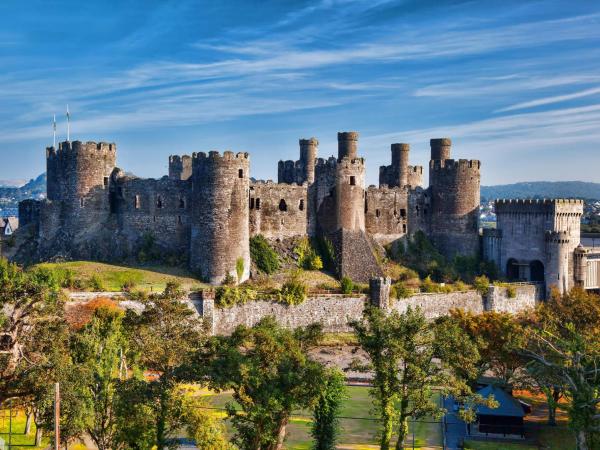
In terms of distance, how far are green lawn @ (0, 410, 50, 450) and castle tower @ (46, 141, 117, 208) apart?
20.3m

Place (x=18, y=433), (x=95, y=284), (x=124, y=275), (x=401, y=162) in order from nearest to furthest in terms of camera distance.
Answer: (x=18, y=433), (x=95, y=284), (x=124, y=275), (x=401, y=162)

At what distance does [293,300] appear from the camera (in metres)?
50.5

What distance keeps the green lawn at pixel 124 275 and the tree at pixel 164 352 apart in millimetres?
16061

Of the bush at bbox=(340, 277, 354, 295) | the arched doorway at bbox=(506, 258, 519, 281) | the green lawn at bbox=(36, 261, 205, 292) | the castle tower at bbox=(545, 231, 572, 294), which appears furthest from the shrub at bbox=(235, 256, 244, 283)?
the castle tower at bbox=(545, 231, 572, 294)

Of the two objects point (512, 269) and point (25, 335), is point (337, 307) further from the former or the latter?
point (25, 335)

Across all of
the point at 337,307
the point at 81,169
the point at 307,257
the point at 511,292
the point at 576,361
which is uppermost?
the point at 81,169

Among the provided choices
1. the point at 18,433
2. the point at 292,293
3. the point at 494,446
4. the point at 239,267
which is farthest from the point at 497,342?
the point at 18,433

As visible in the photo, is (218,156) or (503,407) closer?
(503,407)

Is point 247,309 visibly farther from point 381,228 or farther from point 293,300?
point 381,228

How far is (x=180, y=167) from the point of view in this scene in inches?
2436

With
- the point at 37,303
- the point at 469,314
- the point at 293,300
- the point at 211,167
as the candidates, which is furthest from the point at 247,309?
the point at 37,303

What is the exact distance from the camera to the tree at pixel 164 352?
29.5 meters

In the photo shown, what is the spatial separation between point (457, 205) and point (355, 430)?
102 feet

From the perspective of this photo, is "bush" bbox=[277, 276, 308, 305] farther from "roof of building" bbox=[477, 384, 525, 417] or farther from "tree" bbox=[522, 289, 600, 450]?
"roof of building" bbox=[477, 384, 525, 417]
